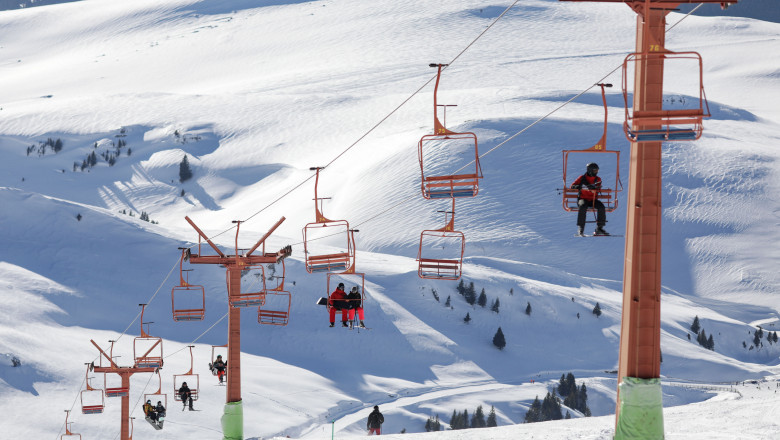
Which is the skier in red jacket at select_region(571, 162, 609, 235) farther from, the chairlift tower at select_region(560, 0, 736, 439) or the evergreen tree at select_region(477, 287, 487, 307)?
the evergreen tree at select_region(477, 287, 487, 307)

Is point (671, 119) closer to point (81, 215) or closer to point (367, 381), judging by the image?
point (367, 381)

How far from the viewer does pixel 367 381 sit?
6500 cm

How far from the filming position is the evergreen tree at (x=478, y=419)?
2152 inches

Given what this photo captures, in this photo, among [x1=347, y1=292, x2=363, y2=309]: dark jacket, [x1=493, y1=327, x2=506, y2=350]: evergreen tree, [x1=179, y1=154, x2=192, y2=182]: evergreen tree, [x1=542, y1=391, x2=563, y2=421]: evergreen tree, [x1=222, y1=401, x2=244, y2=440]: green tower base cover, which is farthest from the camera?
[x1=179, y1=154, x2=192, y2=182]: evergreen tree

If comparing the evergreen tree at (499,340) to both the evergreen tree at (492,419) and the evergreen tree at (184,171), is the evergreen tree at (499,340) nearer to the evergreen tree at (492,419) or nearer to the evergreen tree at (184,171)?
the evergreen tree at (492,419)

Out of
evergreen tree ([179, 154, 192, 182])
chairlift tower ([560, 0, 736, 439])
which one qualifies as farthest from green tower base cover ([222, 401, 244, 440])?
evergreen tree ([179, 154, 192, 182])

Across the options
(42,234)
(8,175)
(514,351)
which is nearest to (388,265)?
(514,351)

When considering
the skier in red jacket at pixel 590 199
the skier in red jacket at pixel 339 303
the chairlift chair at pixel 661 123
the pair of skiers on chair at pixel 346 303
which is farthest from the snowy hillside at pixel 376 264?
the chairlift chair at pixel 661 123

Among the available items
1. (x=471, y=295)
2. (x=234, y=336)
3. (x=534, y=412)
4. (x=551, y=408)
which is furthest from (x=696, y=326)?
(x=234, y=336)

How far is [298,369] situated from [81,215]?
1212 inches

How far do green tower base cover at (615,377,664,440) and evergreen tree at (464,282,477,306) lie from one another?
70911 millimetres

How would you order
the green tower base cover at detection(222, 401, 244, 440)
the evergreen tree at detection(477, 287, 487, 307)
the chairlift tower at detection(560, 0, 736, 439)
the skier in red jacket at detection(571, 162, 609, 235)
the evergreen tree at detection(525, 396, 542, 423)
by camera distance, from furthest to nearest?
the evergreen tree at detection(477, 287, 487, 307)
the evergreen tree at detection(525, 396, 542, 423)
the green tower base cover at detection(222, 401, 244, 440)
the skier in red jacket at detection(571, 162, 609, 235)
the chairlift tower at detection(560, 0, 736, 439)

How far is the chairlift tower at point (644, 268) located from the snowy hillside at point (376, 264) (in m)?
6.03

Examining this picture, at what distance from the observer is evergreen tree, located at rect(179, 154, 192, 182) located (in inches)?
5674
